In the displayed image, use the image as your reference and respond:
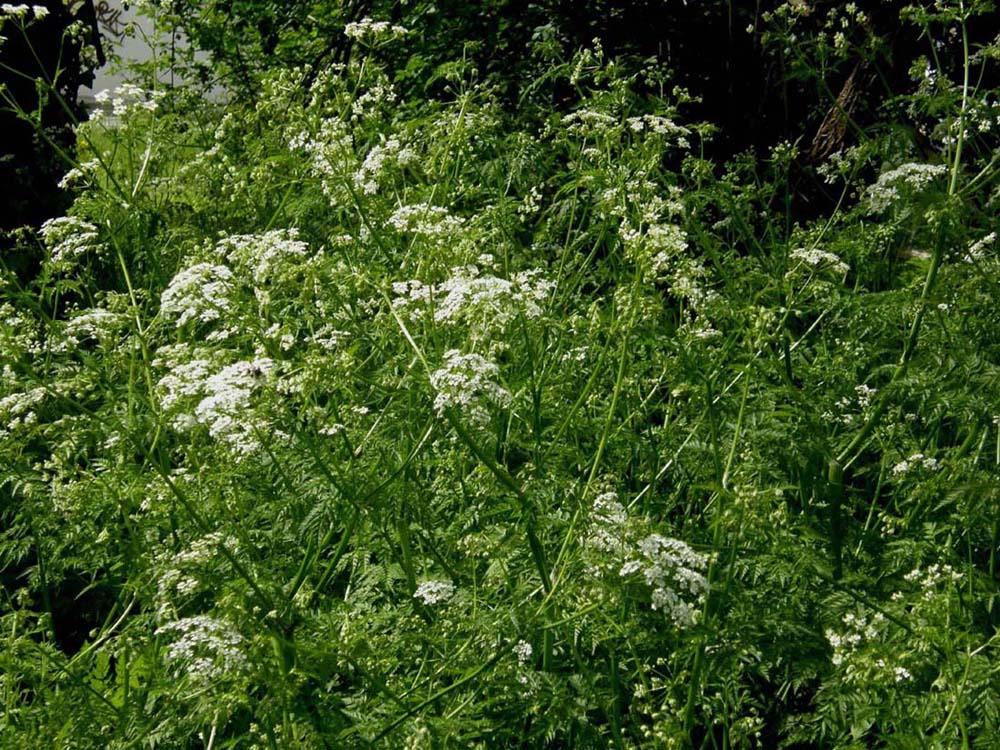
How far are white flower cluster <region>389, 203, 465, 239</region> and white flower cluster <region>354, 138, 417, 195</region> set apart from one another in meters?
0.32

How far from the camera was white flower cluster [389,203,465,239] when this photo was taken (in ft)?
12.9

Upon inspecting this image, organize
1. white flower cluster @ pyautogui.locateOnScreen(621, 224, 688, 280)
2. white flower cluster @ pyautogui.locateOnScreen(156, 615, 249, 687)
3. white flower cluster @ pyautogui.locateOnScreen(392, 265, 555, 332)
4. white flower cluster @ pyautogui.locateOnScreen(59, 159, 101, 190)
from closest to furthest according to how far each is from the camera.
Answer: white flower cluster @ pyautogui.locateOnScreen(156, 615, 249, 687) < white flower cluster @ pyautogui.locateOnScreen(392, 265, 555, 332) < white flower cluster @ pyautogui.locateOnScreen(621, 224, 688, 280) < white flower cluster @ pyautogui.locateOnScreen(59, 159, 101, 190)

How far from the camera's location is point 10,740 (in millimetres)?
3199

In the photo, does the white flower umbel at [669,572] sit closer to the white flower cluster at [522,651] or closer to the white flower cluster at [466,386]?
the white flower cluster at [522,651]

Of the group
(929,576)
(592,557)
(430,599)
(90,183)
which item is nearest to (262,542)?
(430,599)

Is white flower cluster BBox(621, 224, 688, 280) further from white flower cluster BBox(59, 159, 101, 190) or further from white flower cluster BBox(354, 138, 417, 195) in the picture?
white flower cluster BBox(59, 159, 101, 190)

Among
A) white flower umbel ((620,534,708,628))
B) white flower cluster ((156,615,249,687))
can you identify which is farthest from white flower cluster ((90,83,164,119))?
white flower umbel ((620,534,708,628))

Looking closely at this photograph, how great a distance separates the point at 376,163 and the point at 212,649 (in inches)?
90.3

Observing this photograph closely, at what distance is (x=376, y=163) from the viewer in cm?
470

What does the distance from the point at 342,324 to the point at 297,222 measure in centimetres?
118

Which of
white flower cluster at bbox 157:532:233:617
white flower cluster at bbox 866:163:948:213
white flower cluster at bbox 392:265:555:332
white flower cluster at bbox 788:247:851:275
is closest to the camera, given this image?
white flower cluster at bbox 157:532:233:617

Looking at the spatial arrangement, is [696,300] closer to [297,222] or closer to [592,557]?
[592,557]

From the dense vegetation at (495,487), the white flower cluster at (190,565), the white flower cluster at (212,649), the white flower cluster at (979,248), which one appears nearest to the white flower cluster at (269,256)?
the dense vegetation at (495,487)

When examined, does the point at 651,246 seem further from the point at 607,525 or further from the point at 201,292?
the point at 201,292
